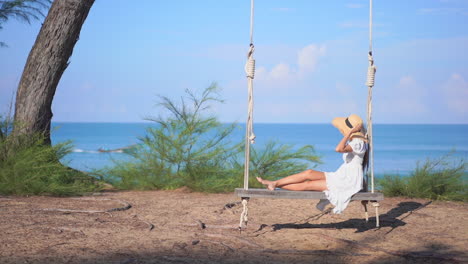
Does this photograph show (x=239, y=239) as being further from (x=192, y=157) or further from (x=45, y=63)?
(x=45, y=63)

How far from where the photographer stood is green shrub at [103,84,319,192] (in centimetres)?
828

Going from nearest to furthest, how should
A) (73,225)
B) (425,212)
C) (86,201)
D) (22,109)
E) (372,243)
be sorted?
1. (372,243)
2. (73,225)
3. (425,212)
4. (86,201)
5. (22,109)

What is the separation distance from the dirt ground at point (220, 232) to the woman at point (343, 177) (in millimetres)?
419

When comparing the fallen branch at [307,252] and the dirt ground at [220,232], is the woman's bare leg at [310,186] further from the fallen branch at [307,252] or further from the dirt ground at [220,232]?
the fallen branch at [307,252]

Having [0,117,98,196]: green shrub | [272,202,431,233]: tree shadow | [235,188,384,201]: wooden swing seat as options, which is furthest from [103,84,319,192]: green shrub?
[235,188,384,201]: wooden swing seat

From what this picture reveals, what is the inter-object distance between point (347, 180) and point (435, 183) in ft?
9.84

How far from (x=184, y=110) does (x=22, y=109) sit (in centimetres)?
237

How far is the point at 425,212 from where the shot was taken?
6559 mm

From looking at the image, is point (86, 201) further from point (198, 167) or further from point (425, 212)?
point (425, 212)

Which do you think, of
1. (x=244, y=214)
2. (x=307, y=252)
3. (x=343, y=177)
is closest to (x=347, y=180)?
(x=343, y=177)

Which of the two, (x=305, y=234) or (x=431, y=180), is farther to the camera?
(x=431, y=180)

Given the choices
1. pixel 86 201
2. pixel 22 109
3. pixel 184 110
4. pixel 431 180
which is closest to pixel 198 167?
pixel 184 110

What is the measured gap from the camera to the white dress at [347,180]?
16.3 feet

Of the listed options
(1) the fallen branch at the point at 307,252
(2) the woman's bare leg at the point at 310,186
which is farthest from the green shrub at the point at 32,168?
(1) the fallen branch at the point at 307,252
